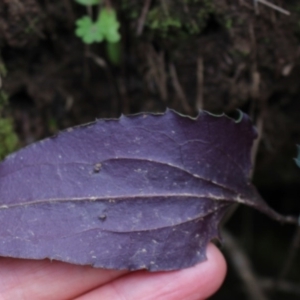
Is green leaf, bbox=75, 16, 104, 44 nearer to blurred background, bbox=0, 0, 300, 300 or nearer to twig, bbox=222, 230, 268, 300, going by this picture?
blurred background, bbox=0, 0, 300, 300

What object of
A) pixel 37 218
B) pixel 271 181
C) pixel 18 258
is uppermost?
pixel 37 218

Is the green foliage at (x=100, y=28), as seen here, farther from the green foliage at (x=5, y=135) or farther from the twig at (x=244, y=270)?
the twig at (x=244, y=270)

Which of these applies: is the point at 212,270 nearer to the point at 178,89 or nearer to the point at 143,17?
the point at 178,89

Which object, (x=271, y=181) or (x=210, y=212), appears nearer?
(x=210, y=212)

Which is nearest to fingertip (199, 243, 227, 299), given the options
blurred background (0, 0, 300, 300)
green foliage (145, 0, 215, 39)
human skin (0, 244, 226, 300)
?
human skin (0, 244, 226, 300)

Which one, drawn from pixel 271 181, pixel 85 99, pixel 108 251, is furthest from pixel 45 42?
pixel 271 181

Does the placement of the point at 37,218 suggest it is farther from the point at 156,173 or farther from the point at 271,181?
the point at 271,181
